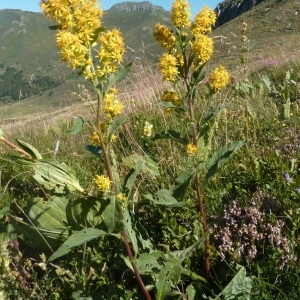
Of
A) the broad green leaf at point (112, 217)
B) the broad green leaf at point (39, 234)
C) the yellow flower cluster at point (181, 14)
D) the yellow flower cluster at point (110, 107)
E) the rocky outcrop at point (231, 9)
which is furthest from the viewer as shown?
the rocky outcrop at point (231, 9)

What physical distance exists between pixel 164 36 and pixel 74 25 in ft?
1.87

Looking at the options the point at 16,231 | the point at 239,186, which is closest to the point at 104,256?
the point at 16,231

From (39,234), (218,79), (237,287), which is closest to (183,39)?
(218,79)

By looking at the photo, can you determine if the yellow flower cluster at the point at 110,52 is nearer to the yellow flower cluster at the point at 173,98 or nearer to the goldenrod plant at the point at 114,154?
the goldenrod plant at the point at 114,154

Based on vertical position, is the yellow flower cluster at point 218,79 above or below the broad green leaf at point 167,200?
above

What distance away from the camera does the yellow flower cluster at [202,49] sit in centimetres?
233

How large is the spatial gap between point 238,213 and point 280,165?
1.86 ft

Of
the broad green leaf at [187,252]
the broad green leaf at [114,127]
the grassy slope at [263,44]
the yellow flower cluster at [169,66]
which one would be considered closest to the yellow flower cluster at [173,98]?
the yellow flower cluster at [169,66]

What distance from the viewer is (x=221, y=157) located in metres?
2.30

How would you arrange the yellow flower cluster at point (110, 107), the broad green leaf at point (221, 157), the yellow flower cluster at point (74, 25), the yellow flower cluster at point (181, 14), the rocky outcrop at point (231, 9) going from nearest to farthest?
the yellow flower cluster at point (74, 25) → the yellow flower cluster at point (110, 107) → the broad green leaf at point (221, 157) → the yellow flower cluster at point (181, 14) → the rocky outcrop at point (231, 9)

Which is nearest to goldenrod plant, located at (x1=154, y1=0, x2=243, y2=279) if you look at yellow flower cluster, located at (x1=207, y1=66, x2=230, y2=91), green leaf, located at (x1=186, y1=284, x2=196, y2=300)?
yellow flower cluster, located at (x1=207, y1=66, x2=230, y2=91)

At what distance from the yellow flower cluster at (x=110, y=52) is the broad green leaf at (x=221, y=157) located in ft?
2.34

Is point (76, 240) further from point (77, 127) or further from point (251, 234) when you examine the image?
point (251, 234)

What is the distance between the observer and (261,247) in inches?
89.9
